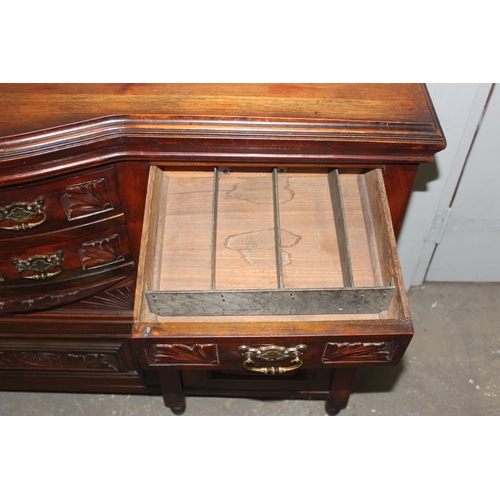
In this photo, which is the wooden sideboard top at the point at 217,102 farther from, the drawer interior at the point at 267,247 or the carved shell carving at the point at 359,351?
the carved shell carving at the point at 359,351

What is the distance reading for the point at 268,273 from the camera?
1062 millimetres

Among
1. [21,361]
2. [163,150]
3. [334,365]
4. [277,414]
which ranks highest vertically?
[163,150]

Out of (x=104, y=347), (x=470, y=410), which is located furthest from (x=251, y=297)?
(x=470, y=410)

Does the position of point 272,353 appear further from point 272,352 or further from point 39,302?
point 39,302

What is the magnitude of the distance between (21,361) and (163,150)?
2.46 feet

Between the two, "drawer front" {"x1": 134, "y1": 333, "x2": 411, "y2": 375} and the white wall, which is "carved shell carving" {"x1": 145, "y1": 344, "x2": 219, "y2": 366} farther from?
the white wall

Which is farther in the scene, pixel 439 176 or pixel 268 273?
pixel 439 176

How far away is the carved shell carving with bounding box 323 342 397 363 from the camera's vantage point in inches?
36.6

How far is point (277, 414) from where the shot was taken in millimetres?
1561

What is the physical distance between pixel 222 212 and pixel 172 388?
1.59ft

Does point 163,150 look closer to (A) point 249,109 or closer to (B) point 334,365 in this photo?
(A) point 249,109

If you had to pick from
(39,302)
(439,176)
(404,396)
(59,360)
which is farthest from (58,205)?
(404,396)

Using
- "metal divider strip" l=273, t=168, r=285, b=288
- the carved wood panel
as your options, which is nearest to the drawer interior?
"metal divider strip" l=273, t=168, r=285, b=288

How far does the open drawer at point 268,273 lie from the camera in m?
0.91
